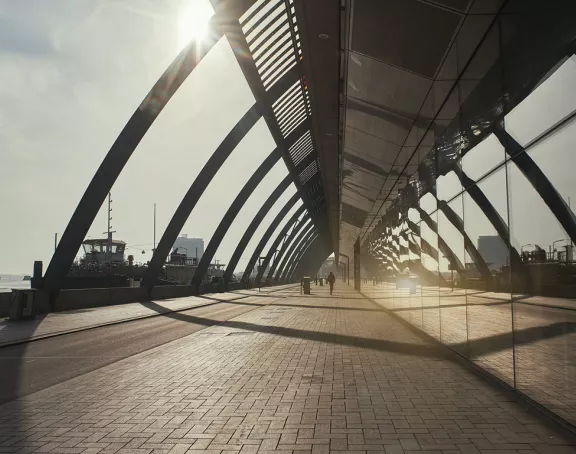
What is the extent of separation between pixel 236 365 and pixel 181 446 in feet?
12.9

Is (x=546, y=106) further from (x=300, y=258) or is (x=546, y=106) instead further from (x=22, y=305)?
(x=300, y=258)

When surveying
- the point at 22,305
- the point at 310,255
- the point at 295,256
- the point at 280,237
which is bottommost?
the point at 22,305

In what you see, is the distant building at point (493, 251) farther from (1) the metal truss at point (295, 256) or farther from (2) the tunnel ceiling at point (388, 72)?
(1) the metal truss at point (295, 256)

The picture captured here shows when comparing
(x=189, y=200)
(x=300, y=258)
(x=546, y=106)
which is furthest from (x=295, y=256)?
(x=546, y=106)

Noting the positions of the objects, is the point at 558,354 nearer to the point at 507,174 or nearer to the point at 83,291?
the point at 507,174

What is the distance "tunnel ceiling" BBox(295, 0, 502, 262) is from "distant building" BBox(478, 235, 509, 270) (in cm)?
266

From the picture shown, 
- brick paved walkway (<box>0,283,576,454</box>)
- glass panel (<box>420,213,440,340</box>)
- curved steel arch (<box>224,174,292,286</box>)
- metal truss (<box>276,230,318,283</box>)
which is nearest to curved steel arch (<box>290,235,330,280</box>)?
metal truss (<box>276,230,318,283</box>)

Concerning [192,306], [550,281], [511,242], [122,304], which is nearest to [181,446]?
[550,281]

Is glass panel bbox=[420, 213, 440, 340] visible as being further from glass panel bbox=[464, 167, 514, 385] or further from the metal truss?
the metal truss

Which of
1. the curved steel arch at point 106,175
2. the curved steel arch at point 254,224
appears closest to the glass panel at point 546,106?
the curved steel arch at point 106,175

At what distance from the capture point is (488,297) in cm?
774

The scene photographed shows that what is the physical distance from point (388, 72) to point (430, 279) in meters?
5.50

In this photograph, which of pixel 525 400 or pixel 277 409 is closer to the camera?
pixel 277 409

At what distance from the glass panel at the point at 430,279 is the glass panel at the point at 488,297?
2746 millimetres
